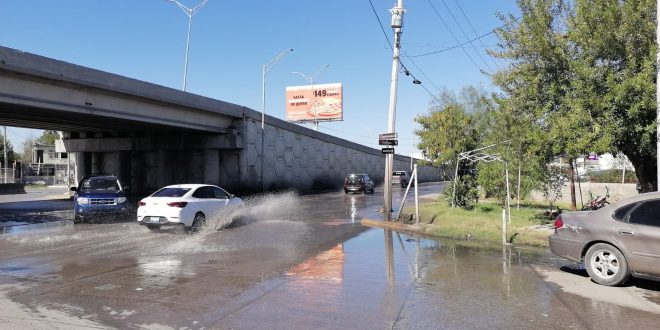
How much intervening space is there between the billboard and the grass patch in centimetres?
5000

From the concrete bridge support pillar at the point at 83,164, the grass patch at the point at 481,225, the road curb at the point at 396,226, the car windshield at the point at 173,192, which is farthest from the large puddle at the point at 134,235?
the concrete bridge support pillar at the point at 83,164

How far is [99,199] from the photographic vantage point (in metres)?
19.2

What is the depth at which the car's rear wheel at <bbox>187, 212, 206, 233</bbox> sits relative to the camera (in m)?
15.6

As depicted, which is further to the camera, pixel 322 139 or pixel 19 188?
pixel 322 139

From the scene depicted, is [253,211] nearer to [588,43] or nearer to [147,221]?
[147,221]

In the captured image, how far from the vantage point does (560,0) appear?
48.3 ft

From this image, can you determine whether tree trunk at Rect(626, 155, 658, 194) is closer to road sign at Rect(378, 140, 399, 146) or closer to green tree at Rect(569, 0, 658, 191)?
green tree at Rect(569, 0, 658, 191)

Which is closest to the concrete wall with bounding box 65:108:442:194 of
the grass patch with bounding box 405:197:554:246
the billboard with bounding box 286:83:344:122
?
the billboard with bounding box 286:83:344:122

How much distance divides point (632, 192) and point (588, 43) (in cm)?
1517

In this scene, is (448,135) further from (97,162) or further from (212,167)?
(97,162)

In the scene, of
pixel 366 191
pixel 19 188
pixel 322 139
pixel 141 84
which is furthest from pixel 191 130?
pixel 19 188

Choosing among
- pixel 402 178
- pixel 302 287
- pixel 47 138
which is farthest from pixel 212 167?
pixel 47 138

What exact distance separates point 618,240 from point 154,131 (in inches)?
1394

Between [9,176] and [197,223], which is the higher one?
[9,176]
